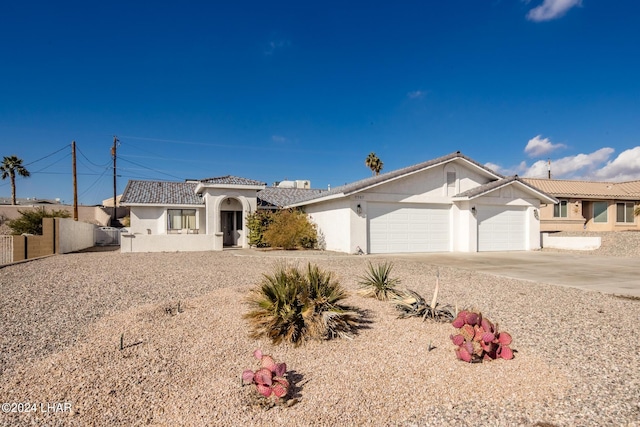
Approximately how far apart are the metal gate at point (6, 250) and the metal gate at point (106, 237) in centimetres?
1396

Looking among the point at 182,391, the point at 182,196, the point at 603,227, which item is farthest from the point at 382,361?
the point at 603,227

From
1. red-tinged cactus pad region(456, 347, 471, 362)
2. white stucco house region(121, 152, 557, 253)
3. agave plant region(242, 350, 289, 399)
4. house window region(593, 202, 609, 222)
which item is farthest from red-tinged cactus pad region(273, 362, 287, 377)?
house window region(593, 202, 609, 222)

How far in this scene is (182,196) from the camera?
25.5 metres

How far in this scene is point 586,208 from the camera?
28953mm

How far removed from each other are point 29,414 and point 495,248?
20951 mm

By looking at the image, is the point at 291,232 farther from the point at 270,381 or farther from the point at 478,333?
the point at 270,381

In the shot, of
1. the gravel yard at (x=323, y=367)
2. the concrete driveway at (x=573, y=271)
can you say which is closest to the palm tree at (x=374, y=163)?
the concrete driveway at (x=573, y=271)

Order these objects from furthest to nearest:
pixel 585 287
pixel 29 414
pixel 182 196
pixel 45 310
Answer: pixel 182 196 < pixel 585 287 < pixel 45 310 < pixel 29 414

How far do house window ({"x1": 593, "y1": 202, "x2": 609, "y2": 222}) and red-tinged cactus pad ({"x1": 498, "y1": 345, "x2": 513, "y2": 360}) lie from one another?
30.5 meters

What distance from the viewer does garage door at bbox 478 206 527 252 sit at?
66.7 ft

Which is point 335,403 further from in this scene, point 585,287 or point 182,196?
point 182,196

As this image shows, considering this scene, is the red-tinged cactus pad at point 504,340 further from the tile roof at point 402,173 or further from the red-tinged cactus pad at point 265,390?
the tile roof at point 402,173

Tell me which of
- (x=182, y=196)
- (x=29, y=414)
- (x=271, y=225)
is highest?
(x=182, y=196)

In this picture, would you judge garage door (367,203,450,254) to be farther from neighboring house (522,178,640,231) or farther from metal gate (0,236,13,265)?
metal gate (0,236,13,265)
